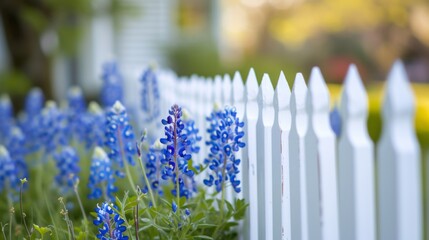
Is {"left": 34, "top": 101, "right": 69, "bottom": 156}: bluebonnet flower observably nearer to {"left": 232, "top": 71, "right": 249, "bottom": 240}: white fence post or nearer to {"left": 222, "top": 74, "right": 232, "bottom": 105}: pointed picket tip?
{"left": 222, "top": 74, "right": 232, "bottom": 105}: pointed picket tip

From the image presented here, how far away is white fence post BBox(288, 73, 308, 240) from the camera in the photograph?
2361mm

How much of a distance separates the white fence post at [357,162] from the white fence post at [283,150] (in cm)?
43

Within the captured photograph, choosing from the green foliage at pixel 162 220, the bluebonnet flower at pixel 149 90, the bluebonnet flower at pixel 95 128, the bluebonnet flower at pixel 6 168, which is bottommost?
the green foliage at pixel 162 220

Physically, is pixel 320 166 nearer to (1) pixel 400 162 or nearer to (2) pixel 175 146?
(1) pixel 400 162

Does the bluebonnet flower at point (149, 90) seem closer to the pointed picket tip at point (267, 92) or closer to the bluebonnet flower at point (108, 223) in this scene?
the pointed picket tip at point (267, 92)

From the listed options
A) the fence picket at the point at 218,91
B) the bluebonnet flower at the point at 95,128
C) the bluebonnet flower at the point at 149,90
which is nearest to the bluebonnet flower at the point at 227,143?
the fence picket at the point at 218,91

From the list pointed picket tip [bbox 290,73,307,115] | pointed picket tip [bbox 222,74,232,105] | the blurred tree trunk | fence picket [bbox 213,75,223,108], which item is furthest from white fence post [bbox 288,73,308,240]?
the blurred tree trunk

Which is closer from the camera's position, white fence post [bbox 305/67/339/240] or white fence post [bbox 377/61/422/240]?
white fence post [bbox 377/61/422/240]

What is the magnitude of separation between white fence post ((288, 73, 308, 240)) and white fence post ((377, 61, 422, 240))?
0.46m

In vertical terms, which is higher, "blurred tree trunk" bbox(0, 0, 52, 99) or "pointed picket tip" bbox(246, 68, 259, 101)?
"blurred tree trunk" bbox(0, 0, 52, 99)

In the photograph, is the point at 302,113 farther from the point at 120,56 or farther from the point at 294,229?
the point at 120,56

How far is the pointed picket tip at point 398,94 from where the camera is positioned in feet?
6.11

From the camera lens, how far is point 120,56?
11984 millimetres

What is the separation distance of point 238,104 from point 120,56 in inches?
→ 357
